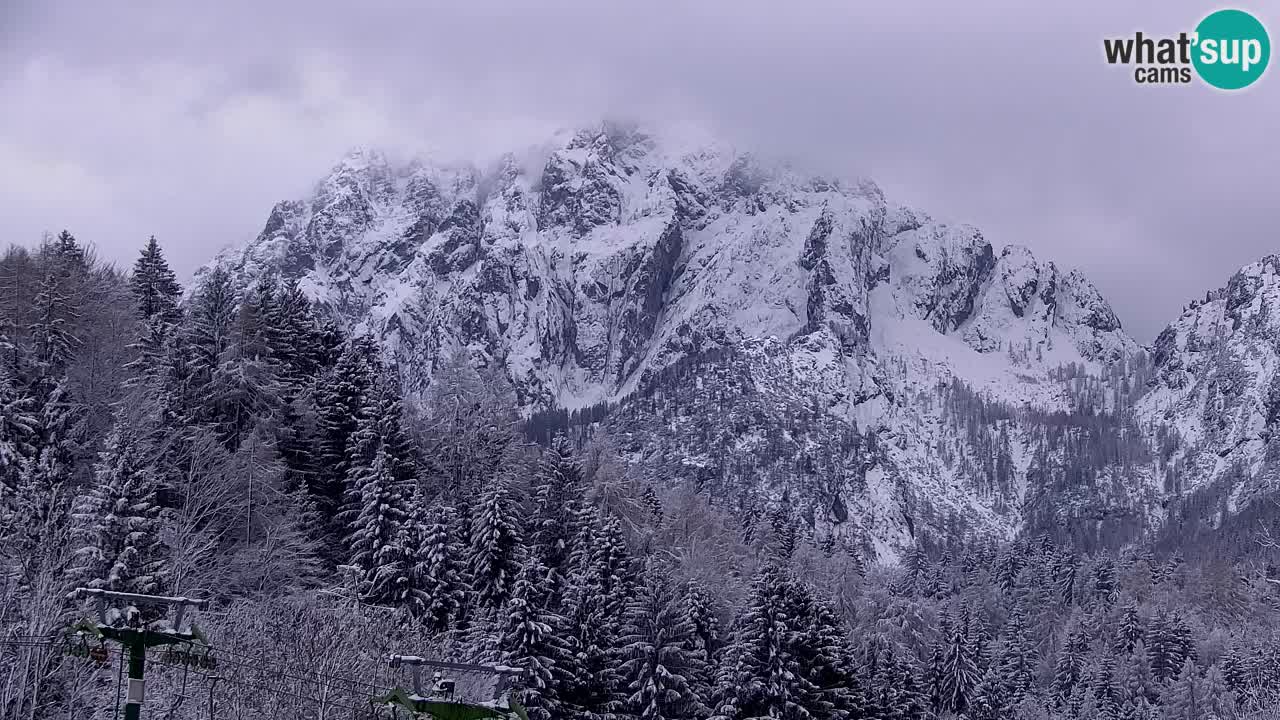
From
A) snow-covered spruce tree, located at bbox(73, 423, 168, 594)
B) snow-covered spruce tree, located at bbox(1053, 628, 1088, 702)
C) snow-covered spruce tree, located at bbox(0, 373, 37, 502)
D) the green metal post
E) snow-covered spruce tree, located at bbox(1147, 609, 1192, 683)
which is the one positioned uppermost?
snow-covered spruce tree, located at bbox(0, 373, 37, 502)

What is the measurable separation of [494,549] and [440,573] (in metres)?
3.43

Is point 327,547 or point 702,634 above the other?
point 327,547

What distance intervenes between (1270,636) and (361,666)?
8886 cm

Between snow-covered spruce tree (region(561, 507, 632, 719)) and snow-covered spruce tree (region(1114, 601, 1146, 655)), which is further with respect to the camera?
snow-covered spruce tree (region(1114, 601, 1146, 655))

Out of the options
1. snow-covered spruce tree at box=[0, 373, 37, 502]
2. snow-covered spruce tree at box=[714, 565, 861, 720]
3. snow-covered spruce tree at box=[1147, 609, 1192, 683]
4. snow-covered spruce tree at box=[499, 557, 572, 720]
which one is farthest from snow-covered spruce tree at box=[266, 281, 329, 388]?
snow-covered spruce tree at box=[1147, 609, 1192, 683]

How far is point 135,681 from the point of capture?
80.6 feet

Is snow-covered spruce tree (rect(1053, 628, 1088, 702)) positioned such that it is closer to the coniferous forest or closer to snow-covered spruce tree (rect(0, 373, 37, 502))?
the coniferous forest

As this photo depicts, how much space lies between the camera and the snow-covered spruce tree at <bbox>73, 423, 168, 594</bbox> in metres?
42.2

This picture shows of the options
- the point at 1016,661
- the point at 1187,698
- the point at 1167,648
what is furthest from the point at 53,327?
the point at 1167,648

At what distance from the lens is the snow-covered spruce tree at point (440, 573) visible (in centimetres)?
5484

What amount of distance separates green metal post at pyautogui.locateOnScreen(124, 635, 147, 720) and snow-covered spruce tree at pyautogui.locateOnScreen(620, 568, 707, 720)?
111 feet

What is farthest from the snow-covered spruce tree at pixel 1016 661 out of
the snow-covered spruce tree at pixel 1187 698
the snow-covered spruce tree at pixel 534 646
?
the snow-covered spruce tree at pixel 534 646

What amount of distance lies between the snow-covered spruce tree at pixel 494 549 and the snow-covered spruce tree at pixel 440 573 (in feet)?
4.45

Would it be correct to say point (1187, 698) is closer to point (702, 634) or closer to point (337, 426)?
point (702, 634)
